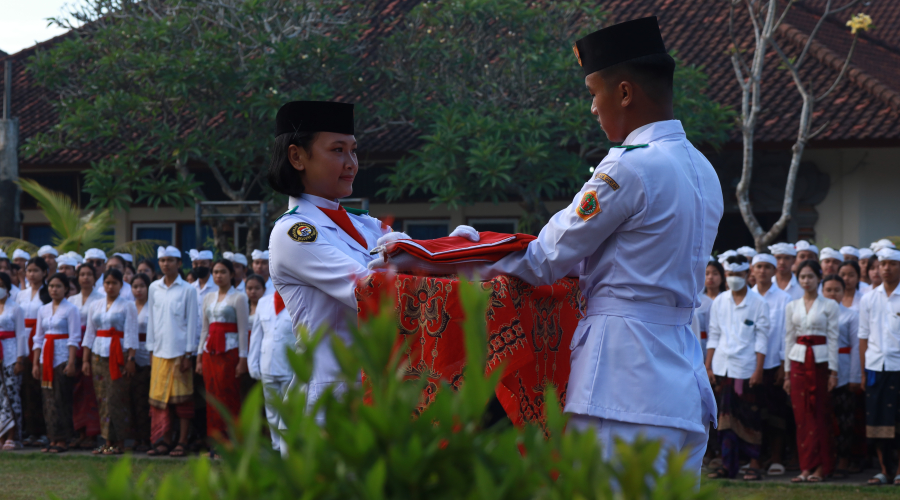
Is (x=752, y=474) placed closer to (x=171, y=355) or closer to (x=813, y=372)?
(x=813, y=372)

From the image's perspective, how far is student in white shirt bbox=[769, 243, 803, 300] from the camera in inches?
337

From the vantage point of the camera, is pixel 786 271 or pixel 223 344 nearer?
pixel 786 271

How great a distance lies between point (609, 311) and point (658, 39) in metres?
0.75

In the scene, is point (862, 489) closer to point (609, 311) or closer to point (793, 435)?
point (793, 435)

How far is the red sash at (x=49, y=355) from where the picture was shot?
9445 millimetres

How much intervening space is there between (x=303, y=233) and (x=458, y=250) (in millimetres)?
455

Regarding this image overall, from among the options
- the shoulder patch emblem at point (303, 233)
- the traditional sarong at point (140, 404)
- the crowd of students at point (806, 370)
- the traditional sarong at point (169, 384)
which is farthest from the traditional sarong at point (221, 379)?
the shoulder patch emblem at point (303, 233)

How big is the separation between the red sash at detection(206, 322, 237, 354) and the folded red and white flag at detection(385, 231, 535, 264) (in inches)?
256

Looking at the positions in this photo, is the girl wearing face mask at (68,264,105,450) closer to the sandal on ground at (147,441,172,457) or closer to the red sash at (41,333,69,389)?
the red sash at (41,333,69,389)

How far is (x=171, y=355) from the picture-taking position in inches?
355

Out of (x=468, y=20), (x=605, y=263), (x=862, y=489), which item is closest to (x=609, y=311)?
(x=605, y=263)

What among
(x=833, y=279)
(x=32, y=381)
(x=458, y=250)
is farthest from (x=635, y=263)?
(x=32, y=381)

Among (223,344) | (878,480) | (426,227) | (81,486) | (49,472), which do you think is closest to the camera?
(81,486)

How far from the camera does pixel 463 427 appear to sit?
1120 millimetres
